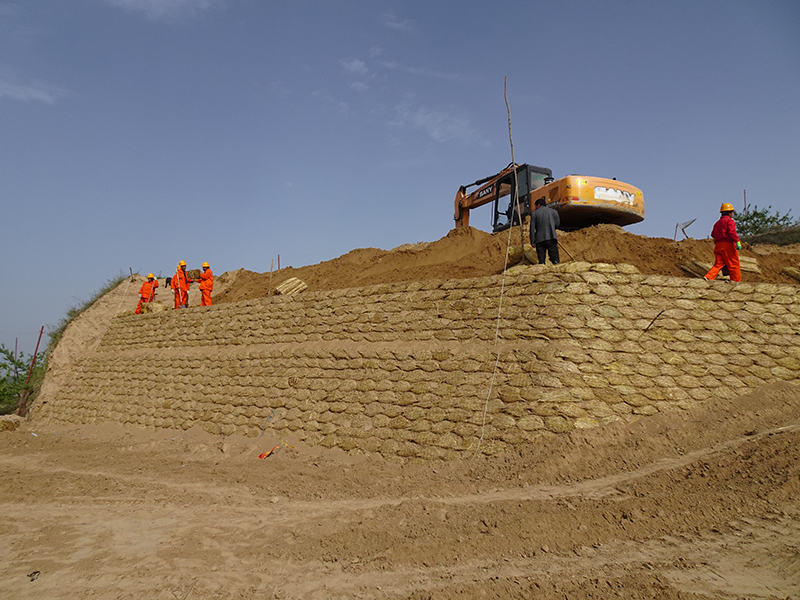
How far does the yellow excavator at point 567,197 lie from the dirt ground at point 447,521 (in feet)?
15.8

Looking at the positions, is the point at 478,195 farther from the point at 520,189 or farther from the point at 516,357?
the point at 516,357

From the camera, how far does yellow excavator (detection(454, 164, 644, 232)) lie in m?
9.49

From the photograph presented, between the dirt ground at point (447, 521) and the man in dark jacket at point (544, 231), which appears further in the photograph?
the man in dark jacket at point (544, 231)

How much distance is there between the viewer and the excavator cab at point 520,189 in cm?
1107

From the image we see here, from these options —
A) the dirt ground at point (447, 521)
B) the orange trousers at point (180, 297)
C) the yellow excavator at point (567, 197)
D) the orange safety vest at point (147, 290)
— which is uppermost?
the yellow excavator at point (567, 197)

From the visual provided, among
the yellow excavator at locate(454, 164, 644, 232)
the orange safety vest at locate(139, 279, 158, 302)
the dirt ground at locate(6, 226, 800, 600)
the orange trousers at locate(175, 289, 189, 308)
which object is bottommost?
the dirt ground at locate(6, 226, 800, 600)

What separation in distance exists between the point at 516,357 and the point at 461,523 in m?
2.34

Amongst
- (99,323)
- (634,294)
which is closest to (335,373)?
(634,294)

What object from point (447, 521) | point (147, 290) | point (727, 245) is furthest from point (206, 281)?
point (727, 245)

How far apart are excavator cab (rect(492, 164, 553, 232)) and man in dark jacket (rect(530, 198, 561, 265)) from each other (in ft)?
13.3

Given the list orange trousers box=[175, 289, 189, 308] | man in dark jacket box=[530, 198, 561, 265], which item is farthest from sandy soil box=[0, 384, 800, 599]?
orange trousers box=[175, 289, 189, 308]

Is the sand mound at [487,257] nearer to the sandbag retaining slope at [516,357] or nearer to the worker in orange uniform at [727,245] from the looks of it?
the sandbag retaining slope at [516,357]

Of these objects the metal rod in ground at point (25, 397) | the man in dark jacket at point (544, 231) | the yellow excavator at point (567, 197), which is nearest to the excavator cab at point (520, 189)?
the yellow excavator at point (567, 197)

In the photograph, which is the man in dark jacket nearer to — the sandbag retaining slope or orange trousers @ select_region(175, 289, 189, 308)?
the sandbag retaining slope
